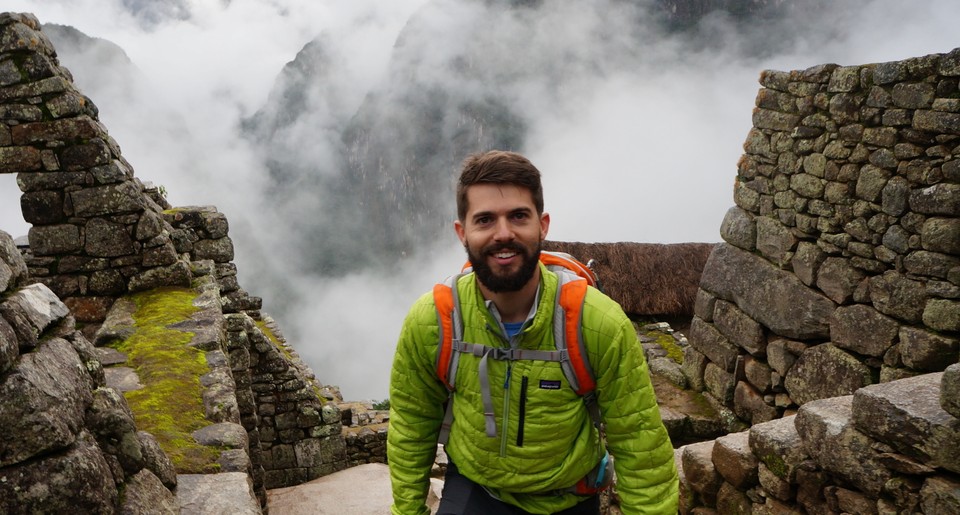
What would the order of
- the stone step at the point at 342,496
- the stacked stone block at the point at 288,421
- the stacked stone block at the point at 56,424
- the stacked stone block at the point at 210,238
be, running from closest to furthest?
the stacked stone block at the point at 56,424
the stone step at the point at 342,496
the stacked stone block at the point at 288,421
the stacked stone block at the point at 210,238

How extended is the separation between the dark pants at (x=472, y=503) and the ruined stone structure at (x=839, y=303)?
5.84 ft

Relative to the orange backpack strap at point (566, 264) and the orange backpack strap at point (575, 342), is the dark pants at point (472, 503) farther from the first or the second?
the orange backpack strap at point (566, 264)

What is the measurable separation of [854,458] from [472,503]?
7.43ft

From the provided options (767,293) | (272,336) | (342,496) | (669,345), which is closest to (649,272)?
(669,345)

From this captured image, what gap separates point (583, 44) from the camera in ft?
178

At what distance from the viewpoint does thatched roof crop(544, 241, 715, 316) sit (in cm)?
1102

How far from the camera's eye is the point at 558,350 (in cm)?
271

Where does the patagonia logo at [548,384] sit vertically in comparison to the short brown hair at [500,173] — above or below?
below

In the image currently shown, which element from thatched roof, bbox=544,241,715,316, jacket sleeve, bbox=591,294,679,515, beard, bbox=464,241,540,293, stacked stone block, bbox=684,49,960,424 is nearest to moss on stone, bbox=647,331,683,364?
thatched roof, bbox=544,241,715,316

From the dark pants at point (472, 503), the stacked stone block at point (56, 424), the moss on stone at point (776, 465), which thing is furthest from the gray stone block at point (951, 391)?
the stacked stone block at point (56, 424)


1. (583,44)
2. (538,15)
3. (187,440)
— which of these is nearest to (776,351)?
(187,440)

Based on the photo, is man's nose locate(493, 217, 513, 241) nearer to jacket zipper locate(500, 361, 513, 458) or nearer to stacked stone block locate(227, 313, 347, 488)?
jacket zipper locate(500, 361, 513, 458)

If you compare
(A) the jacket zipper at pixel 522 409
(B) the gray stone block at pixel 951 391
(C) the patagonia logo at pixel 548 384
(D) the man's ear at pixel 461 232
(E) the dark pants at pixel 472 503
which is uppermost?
(D) the man's ear at pixel 461 232

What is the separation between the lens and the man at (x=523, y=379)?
8.95 feet
